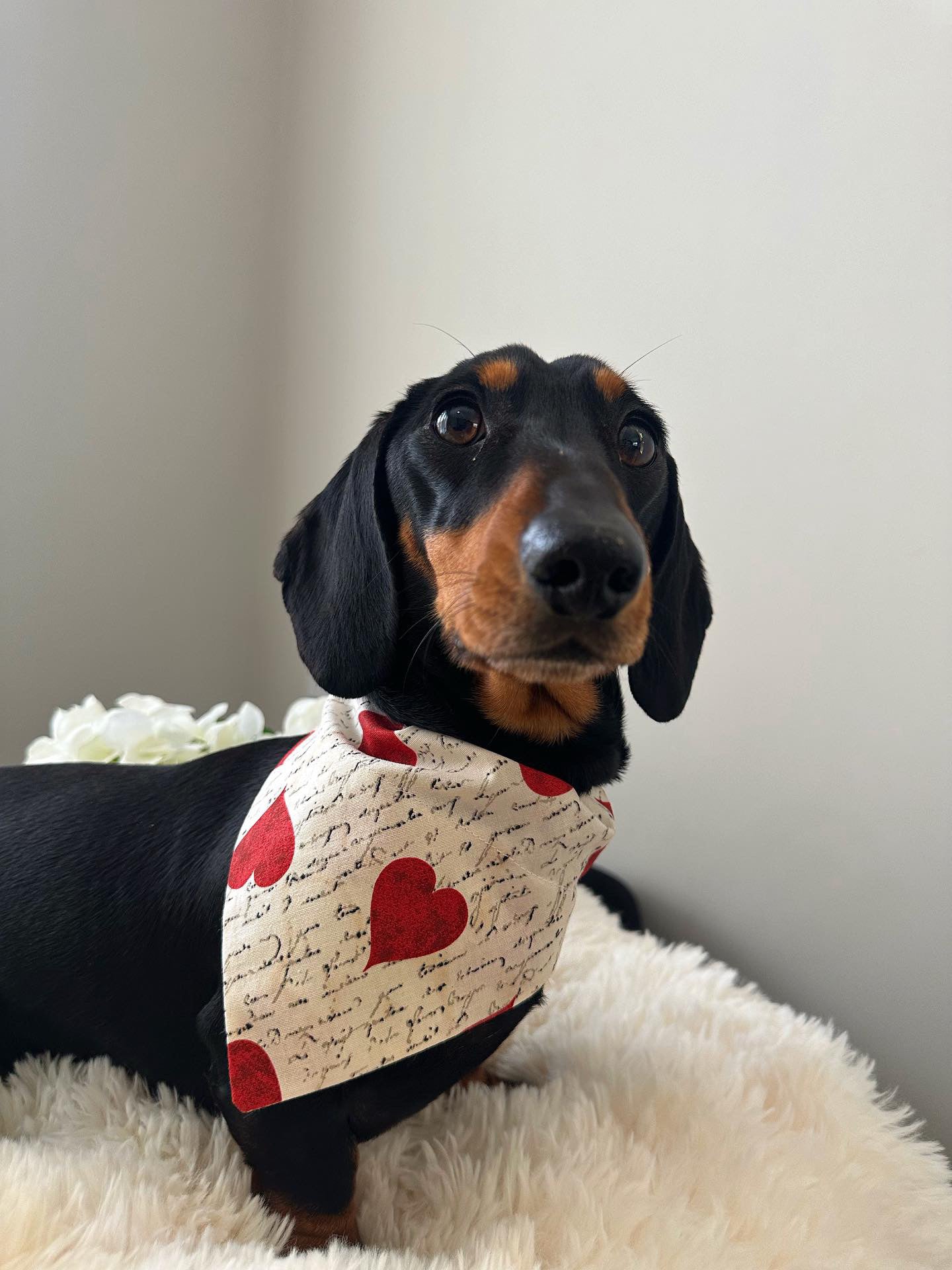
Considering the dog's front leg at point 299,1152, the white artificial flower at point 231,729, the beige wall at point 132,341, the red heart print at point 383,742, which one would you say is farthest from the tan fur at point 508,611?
the beige wall at point 132,341

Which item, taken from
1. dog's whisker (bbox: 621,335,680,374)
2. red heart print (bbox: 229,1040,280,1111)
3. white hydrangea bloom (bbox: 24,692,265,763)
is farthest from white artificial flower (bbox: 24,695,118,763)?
dog's whisker (bbox: 621,335,680,374)

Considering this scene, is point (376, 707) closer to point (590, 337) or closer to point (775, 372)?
point (775, 372)

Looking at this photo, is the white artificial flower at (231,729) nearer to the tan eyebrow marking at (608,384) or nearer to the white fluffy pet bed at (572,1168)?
the white fluffy pet bed at (572,1168)

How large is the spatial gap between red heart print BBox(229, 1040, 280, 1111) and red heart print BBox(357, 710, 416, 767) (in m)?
0.32

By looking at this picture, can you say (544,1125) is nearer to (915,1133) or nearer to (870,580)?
(915,1133)

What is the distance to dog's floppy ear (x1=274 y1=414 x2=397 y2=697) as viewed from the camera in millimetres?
1012

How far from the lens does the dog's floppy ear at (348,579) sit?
1.01m

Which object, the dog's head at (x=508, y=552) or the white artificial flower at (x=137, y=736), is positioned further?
the white artificial flower at (x=137, y=736)

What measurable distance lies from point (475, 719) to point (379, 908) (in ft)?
0.79

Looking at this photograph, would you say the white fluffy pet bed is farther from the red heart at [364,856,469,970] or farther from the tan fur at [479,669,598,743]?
the tan fur at [479,669,598,743]

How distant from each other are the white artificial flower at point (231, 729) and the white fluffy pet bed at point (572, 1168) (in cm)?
60

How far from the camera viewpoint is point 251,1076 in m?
0.89

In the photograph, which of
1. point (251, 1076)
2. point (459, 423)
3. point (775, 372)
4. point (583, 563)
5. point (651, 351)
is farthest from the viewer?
point (651, 351)

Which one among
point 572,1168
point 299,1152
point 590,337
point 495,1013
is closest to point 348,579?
point 495,1013
